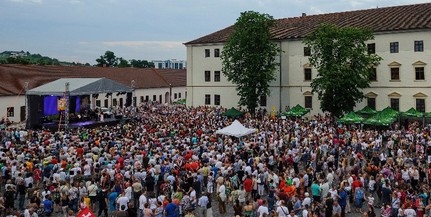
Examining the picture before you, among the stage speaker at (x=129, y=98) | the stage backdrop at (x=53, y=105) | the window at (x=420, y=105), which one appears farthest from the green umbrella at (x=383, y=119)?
the stage backdrop at (x=53, y=105)

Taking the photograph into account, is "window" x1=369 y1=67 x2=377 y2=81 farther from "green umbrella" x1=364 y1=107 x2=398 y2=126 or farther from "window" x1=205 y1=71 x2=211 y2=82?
"window" x1=205 y1=71 x2=211 y2=82

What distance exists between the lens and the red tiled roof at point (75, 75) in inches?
1893

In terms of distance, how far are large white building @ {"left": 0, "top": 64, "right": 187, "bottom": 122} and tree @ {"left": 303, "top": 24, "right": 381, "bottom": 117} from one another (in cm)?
1804

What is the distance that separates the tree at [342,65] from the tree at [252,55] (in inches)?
246

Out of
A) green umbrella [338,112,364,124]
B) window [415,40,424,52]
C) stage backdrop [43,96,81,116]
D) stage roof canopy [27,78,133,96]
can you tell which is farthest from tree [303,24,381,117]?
stage backdrop [43,96,81,116]

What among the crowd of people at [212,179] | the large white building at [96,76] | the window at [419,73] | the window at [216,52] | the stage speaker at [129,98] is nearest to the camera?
the crowd of people at [212,179]

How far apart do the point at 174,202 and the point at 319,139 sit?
14539 mm

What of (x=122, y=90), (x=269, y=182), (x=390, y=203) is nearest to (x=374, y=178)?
(x=390, y=203)

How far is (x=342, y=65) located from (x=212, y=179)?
25.9 meters

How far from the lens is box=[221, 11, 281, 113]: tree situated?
45.4m

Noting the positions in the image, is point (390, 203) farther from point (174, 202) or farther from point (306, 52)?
point (306, 52)

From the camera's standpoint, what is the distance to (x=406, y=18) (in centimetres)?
4447

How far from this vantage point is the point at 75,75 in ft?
198

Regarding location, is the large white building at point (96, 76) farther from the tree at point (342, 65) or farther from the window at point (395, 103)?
the window at point (395, 103)
